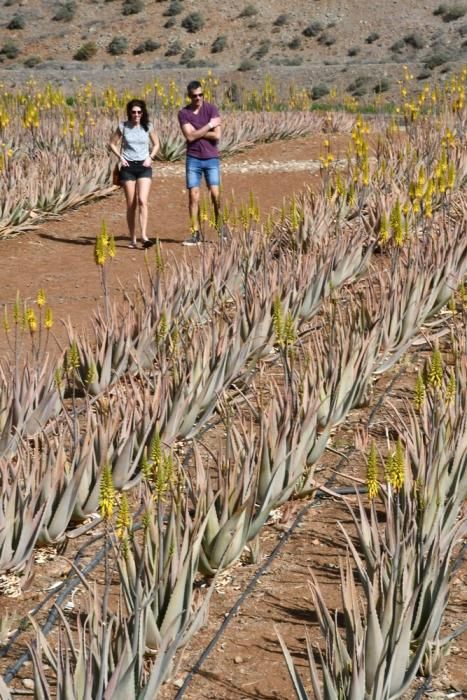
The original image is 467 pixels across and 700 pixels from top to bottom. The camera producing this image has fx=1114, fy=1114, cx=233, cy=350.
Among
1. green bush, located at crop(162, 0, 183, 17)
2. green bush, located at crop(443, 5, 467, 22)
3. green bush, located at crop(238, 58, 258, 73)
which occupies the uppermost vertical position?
green bush, located at crop(162, 0, 183, 17)

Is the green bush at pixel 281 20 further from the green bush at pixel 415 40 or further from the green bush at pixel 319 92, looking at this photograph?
the green bush at pixel 319 92

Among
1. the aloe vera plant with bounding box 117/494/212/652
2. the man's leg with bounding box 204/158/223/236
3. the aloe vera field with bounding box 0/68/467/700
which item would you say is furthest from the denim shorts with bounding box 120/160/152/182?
the aloe vera plant with bounding box 117/494/212/652

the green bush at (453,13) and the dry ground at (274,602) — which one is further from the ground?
the green bush at (453,13)

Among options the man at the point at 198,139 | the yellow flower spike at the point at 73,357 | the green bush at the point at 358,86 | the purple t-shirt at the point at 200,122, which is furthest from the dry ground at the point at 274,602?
the green bush at the point at 358,86

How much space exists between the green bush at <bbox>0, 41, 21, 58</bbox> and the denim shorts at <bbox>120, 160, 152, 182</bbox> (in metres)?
40.1

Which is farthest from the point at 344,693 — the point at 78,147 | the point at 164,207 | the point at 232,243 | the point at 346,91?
the point at 346,91

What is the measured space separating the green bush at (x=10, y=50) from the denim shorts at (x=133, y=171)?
1580 inches

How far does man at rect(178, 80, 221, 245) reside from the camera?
899 centimetres

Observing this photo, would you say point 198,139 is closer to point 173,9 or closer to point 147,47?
point 147,47

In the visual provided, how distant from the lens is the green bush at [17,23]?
4959 centimetres

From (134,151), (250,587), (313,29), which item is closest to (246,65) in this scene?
(313,29)

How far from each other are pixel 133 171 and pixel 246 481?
5.74 metres

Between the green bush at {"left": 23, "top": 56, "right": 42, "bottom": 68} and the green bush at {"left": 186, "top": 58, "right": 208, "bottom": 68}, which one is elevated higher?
the green bush at {"left": 23, "top": 56, "right": 42, "bottom": 68}

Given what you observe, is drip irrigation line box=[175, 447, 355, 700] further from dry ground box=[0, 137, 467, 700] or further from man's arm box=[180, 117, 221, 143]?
man's arm box=[180, 117, 221, 143]
